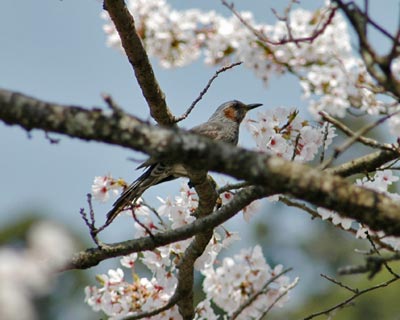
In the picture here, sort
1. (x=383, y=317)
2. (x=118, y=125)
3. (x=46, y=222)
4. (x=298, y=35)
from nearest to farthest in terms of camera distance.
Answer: (x=118, y=125) < (x=46, y=222) < (x=298, y=35) < (x=383, y=317)

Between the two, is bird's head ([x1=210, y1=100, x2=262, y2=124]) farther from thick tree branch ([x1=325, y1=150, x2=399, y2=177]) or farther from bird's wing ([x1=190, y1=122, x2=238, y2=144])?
thick tree branch ([x1=325, y1=150, x2=399, y2=177])

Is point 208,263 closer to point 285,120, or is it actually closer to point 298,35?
point 285,120

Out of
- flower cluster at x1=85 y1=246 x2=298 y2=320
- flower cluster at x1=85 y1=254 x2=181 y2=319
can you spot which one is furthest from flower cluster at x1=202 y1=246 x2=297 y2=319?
flower cluster at x1=85 y1=254 x2=181 y2=319

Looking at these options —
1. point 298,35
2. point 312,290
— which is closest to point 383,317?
point 312,290

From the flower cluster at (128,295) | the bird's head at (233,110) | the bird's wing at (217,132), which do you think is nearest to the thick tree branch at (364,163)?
the flower cluster at (128,295)

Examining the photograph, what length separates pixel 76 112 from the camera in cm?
221

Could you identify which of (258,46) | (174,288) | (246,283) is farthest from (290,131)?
(258,46)

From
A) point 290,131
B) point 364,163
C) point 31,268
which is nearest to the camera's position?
point 31,268

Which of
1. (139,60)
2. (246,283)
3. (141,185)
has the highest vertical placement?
(139,60)

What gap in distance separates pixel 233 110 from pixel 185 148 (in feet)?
13.4

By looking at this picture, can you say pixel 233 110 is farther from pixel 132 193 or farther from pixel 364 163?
pixel 364 163

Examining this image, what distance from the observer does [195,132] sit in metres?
3.68

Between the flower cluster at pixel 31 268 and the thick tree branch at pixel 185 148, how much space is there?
698mm

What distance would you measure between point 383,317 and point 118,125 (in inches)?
1264
